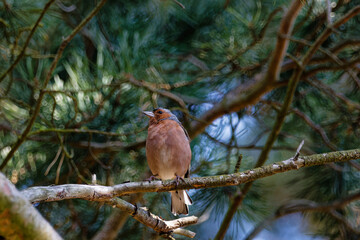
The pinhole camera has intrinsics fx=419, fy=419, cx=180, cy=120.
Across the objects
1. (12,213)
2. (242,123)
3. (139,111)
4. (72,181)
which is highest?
(242,123)

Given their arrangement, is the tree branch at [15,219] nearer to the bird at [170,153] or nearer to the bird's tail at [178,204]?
the bird at [170,153]

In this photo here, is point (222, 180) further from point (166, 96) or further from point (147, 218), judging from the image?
point (166, 96)

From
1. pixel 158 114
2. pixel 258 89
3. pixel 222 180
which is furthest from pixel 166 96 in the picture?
pixel 222 180

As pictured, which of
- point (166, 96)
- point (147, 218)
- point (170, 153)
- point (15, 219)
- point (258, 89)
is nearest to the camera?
point (15, 219)

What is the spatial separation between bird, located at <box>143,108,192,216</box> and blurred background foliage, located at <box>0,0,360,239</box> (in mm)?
175

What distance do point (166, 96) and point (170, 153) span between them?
507 millimetres

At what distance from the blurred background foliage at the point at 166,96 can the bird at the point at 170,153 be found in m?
0.18

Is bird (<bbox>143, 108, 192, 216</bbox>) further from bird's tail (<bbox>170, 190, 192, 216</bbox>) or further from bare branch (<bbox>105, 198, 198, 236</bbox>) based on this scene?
bare branch (<bbox>105, 198, 198, 236</bbox>)

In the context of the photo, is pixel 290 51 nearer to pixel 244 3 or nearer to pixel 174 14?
pixel 244 3

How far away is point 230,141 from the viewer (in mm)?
4309

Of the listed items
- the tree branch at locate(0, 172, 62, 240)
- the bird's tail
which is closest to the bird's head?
the bird's tail

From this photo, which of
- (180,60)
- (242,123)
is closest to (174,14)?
(180,60)

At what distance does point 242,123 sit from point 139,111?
4.17 ft

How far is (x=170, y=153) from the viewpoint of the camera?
11.7 feet
